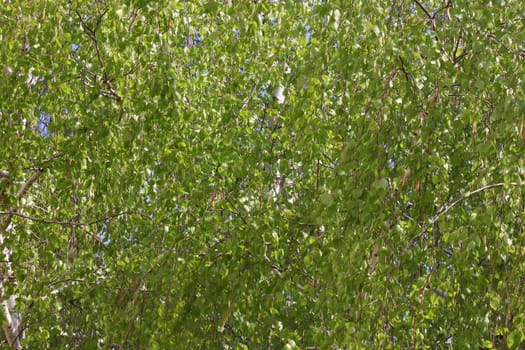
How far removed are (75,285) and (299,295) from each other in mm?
1756

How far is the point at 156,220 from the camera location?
5562 millimetres

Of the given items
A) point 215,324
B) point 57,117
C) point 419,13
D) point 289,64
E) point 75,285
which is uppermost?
point 289,64

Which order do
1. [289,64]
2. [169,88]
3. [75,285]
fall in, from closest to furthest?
[169,88] → [75,285] → [289,64]

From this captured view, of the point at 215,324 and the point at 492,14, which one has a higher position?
the point at 492,14

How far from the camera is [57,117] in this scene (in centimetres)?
567

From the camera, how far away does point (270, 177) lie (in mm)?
5383

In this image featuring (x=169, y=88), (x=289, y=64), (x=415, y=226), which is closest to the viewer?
(x=415, y=226)

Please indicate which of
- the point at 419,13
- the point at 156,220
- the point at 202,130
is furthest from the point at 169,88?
the point at 419,13

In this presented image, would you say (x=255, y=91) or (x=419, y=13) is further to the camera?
(x=255, y=91)

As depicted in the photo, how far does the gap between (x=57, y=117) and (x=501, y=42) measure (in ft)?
9.20

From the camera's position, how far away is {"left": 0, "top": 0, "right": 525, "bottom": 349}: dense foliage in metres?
4.10

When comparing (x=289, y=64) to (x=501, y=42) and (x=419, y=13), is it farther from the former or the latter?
(x=501, y=42)

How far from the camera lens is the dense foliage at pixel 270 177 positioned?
4.10 meters

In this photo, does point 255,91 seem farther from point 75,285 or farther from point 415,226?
point 415,226
